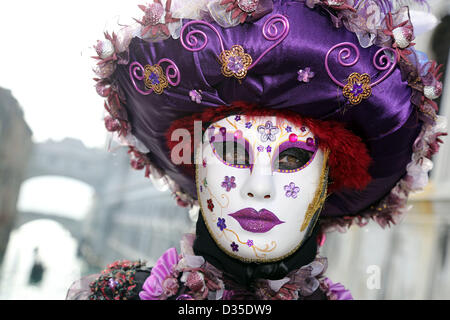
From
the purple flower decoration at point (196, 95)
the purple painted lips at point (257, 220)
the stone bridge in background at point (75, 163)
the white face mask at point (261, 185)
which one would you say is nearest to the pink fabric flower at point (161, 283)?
the white face mask at point (261, 185)

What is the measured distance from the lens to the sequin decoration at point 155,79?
129 cm

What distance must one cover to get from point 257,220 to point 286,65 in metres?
0.46

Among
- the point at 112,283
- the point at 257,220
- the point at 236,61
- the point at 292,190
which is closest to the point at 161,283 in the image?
the point at 112,283

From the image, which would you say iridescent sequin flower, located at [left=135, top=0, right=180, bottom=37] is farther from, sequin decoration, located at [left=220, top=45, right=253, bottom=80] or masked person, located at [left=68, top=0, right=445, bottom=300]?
sequin decoration, located at [left=220, top=45, right=253, bottom=80]

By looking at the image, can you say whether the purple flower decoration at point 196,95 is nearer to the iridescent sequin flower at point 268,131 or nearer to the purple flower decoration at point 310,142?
the iridescent sequin flower at point 268,131

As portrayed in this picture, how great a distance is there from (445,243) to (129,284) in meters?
2.70

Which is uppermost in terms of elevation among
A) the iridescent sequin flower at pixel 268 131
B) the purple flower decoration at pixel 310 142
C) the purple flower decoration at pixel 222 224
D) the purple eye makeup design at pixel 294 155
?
the iridescent sequin flower at pixel 268 131

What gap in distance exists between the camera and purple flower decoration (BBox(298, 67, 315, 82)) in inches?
47.9

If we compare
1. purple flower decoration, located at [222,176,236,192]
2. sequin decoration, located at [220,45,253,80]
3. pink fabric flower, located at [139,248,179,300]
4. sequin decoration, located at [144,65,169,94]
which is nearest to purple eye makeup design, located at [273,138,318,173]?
purple flower decoration, located at [222,176,236,192]

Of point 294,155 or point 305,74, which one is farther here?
point 294,155

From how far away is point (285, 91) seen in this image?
49.5 inches

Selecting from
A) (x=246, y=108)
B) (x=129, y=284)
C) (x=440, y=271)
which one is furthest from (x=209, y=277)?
(x=440, y=271)

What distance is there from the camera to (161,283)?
1.45m

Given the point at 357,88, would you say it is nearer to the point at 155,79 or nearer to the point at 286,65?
the point at 286,65
